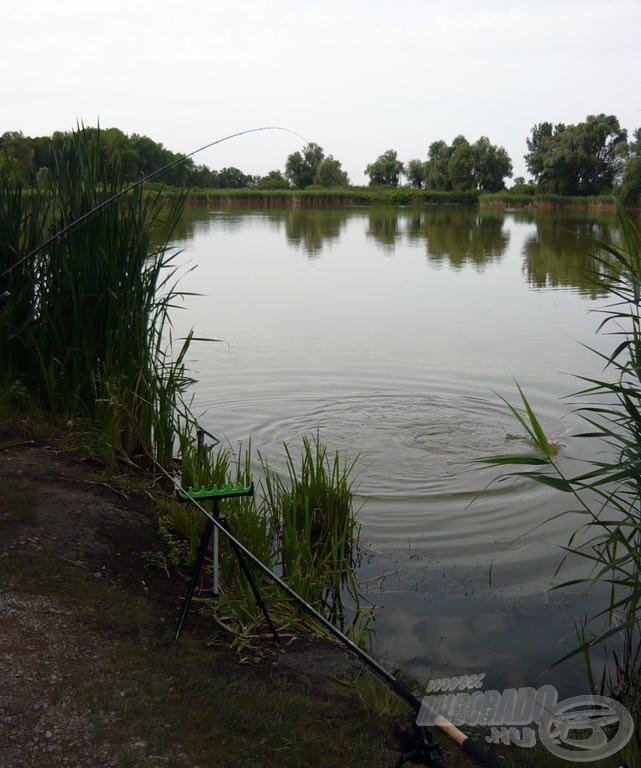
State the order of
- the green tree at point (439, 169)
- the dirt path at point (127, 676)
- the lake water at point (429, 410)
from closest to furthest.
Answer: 1. the dirt path at point (127, 676)
2. the lake water at point (429, 410)
3. the green tree at point (439, 169)

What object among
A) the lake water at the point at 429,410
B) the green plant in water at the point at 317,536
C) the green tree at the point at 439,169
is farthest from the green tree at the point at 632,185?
the green tree at the point at 439,169

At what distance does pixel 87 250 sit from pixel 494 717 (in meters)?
3.49

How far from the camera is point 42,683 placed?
2.88 m

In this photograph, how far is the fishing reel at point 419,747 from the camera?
7.36 feet

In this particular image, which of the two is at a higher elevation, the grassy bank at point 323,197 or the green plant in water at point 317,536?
the grassy bank at point 323,197

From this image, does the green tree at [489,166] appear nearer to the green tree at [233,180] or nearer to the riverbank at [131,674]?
the green tree at [233,180]

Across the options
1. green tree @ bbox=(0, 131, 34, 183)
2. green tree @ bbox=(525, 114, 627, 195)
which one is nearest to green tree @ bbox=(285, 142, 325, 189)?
green tree @ bbox=(525, 114, 627, 195)

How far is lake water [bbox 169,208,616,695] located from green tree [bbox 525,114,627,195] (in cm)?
5106

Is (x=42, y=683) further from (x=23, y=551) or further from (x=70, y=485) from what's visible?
(x=70, y=485)

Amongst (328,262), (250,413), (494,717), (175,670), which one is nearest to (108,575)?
(175,670)

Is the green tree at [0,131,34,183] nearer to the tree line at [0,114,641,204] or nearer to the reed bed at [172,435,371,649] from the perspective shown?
the reed bed at [172,435,371,649]

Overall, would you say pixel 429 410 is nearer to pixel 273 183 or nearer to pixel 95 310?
pixel 95 310

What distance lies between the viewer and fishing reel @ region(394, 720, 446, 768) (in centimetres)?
224

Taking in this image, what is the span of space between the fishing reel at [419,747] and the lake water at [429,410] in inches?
62.9
